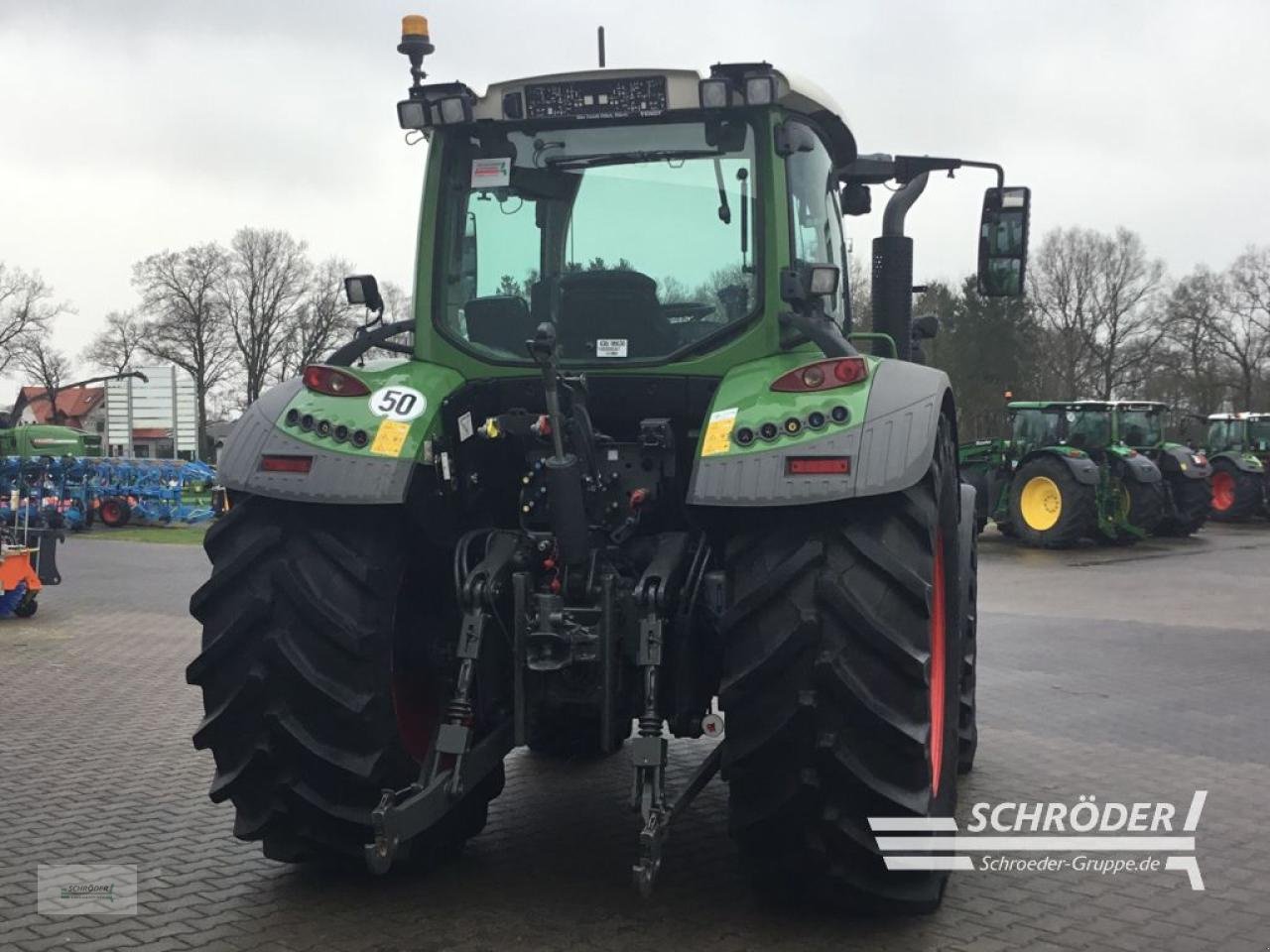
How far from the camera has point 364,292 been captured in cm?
548

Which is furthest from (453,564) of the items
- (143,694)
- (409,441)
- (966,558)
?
(143,694)

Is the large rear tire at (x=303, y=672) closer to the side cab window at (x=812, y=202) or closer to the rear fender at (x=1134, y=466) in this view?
the side cab window at (x=812, y=202)

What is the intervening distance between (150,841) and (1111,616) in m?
10.5

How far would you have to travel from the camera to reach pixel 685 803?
443 cm

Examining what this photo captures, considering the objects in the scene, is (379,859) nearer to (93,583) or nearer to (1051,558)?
(93,583)

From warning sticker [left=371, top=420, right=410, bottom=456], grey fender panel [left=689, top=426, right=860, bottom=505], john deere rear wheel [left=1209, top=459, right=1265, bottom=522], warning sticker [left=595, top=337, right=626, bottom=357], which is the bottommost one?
john deere rear wheel [left=1209, top=459, right=1265, bottom=522]

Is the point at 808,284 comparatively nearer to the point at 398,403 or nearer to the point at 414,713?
the point at 398,403

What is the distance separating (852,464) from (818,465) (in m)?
0.11

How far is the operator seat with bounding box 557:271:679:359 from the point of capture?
4875 mm

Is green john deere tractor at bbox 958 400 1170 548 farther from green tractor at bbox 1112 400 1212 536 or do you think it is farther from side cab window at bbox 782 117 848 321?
side cab window at bbox 782 117 848 321

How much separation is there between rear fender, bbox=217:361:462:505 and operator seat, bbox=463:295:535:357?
0.90 ft

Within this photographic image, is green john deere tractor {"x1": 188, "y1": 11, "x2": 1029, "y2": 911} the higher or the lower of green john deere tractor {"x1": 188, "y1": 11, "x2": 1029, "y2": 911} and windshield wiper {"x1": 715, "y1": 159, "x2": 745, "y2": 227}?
the lower

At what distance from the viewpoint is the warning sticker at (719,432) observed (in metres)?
4.24

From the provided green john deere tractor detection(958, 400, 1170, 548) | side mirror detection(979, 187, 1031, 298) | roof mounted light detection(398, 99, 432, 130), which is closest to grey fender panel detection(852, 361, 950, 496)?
roof mounted light detection(398, 99, 432, 130)
